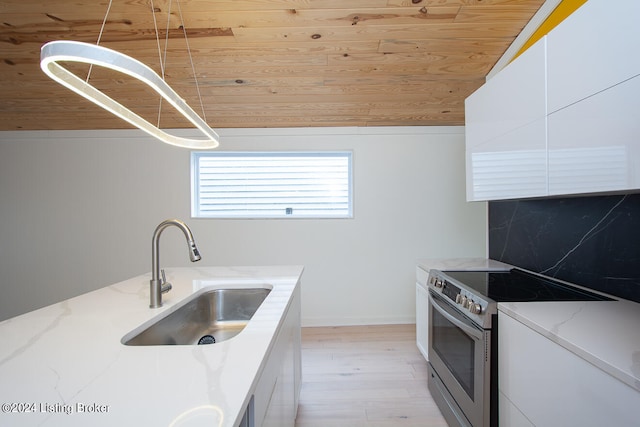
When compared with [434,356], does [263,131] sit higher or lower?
higher

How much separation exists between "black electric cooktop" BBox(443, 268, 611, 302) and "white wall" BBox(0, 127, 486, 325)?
1279mm

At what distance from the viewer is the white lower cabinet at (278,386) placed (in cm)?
A: 78

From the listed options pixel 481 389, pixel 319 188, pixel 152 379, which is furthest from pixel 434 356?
pixel 319 188

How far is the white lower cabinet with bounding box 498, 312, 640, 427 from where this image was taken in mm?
750

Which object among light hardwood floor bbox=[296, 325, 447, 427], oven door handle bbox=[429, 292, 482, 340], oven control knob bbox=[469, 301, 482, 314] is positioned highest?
oven control knob bbox=[469, 301, 482, 314]

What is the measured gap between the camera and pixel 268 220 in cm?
305

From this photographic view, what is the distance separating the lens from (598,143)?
1031mm

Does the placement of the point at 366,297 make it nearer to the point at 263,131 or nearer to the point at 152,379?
the point at 263,131

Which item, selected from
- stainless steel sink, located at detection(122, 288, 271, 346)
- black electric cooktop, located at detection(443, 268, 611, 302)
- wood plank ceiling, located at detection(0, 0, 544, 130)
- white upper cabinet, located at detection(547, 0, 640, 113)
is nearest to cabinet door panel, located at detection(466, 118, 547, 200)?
white upper cabinet, located at detection(547, 0, 640, 113)

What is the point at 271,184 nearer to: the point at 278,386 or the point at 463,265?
the point at 463,265

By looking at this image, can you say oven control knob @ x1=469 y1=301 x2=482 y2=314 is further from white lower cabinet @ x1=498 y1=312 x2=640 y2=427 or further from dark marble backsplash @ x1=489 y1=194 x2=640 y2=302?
dark marble backsplash @ x1=489 y1=194 x2=640 y2=302

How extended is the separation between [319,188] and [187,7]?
193 cm

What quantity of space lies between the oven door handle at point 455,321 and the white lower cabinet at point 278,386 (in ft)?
2.81

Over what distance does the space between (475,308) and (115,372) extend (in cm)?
136
